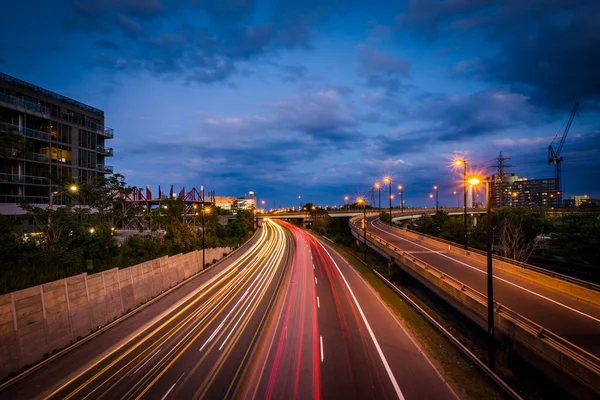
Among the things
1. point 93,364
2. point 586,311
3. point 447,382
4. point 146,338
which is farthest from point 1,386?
point 586,311

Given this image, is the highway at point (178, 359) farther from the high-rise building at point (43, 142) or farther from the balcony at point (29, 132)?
the balcony at point (29, 132)

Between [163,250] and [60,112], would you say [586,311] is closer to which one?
[163,250]

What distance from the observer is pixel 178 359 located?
550 inches

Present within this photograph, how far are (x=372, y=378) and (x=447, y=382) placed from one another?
10.3ft

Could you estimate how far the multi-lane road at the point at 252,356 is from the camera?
11.5 metres

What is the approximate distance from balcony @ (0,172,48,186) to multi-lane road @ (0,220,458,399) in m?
33.2

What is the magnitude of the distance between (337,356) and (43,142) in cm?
5333

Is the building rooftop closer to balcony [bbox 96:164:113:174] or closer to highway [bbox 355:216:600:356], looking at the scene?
balcony [bbox 96:164:113:174]

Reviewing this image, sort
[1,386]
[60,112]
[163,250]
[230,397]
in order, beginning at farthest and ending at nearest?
[60,112] < [163,250] < [1,386] < [230,397]

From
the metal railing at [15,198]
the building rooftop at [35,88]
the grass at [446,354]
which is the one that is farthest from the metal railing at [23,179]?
the grass at [446,354]

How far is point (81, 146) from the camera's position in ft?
162

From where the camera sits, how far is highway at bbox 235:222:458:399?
37.5 ft

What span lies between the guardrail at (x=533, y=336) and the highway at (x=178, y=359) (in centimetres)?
1302

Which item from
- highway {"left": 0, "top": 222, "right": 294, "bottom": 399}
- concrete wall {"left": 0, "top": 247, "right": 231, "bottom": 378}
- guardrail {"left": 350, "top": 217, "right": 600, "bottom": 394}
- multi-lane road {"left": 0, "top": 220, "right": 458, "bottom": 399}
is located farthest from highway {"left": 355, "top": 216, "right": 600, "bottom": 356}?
concrete wall {"left": 0, "top": 247, "right": 231, "bottom": 378}
